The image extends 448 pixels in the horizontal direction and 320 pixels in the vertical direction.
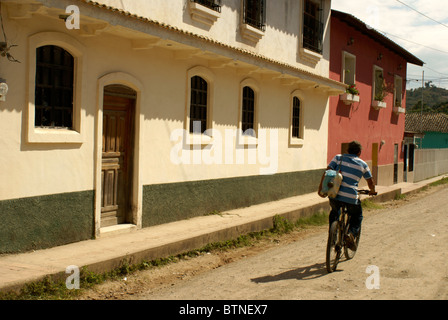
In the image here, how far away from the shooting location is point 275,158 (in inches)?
562

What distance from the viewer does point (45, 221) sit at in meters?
7.52

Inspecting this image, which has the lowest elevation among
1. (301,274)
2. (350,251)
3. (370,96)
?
(301,274)

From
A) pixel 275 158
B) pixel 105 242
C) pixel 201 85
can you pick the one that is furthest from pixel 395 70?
pixel 105 242

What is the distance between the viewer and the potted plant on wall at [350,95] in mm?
18594

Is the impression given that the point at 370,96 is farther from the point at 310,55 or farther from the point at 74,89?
the point at 74,89

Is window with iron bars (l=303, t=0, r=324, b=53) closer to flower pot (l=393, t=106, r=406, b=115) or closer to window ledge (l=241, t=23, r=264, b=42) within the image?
window ledge (l=241, t=23, r=264, b=42)

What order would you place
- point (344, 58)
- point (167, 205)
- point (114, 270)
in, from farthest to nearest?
point (344, 58), point (167, 205), point (114, 270)

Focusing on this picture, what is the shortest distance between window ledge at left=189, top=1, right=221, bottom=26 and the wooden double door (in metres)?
2.44

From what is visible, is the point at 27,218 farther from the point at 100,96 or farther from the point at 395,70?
the point at 395,70

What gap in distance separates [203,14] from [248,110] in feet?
10.1

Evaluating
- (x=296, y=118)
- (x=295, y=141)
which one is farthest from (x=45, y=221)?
(x=296, y=118)

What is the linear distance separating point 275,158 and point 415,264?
6878mm

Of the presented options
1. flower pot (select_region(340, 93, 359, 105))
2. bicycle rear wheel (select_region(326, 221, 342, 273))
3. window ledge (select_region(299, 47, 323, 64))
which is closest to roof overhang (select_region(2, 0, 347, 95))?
window ledge (select_region(299, 47, 323, 64))

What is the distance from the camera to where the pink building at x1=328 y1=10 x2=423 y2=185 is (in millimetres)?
18281
